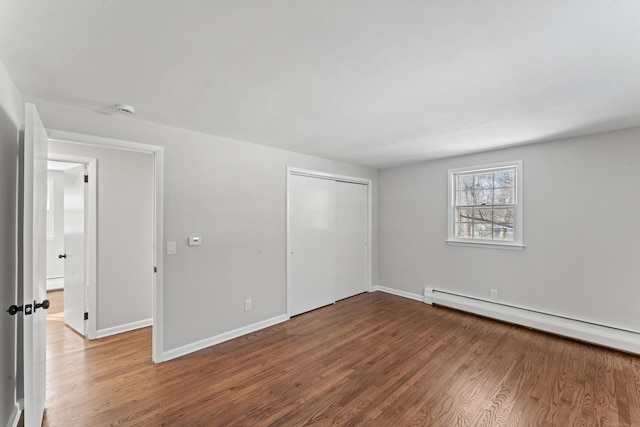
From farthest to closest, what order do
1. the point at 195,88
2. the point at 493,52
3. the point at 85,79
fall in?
the point at 195,88 → the point at 85,79 → the point at 493,52

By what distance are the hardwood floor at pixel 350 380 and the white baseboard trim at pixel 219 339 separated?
8cm

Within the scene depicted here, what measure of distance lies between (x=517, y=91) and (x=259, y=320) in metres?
3.51

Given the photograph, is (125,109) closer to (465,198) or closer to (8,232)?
(8,232)

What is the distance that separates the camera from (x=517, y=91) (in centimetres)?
203

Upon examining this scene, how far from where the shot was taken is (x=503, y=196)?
12.8 ft

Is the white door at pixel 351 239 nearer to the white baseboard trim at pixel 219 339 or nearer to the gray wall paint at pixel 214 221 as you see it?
the gray wall paint at pixel 214 221

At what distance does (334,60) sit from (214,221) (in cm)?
223

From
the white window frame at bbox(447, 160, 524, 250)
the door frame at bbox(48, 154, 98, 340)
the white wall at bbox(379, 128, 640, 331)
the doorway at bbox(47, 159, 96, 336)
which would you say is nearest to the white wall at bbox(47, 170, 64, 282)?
the doorway at bbox(47, 159, 96, 336)

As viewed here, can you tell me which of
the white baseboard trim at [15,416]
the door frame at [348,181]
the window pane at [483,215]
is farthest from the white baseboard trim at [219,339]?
the window pane at [483,215]

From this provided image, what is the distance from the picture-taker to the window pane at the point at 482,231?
403cm

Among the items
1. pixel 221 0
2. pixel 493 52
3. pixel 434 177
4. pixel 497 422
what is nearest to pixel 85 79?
pixel 221 0

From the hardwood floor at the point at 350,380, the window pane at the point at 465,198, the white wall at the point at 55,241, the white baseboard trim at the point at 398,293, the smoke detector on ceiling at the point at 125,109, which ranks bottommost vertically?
the hardwood floor at the point at 350,380

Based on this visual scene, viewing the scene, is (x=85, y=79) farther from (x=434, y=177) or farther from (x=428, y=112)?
(x=434, y=177)

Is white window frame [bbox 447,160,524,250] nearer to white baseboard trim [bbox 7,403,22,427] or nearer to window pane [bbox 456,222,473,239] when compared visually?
window pane [bbox 456,222,473,239]
